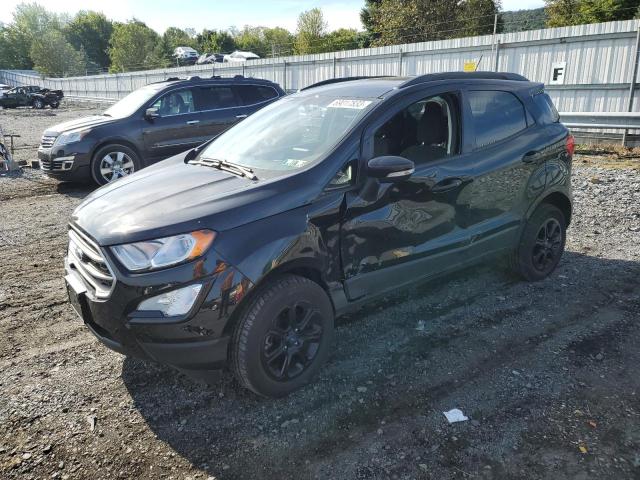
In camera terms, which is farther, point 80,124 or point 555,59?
point 555,59

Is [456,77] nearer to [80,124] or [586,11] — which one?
[80,124]

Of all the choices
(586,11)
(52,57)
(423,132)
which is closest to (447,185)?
(423,132)

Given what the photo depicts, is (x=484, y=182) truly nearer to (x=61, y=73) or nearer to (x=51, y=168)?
(x=51, y=168)

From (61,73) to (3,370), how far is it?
249ft

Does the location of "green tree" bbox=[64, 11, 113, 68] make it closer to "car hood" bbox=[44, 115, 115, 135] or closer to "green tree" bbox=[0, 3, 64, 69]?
"green tree" bbox=[0, 3, 64, 69]

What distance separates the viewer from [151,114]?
8.89m

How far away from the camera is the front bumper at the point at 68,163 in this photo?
8.39 metres

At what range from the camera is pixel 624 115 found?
985 centimetres

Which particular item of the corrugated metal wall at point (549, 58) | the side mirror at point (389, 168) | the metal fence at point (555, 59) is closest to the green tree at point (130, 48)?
the corrugated metal wall at point (549, 58)

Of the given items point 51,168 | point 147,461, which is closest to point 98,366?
point 147,461

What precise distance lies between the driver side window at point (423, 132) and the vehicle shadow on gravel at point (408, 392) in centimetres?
134

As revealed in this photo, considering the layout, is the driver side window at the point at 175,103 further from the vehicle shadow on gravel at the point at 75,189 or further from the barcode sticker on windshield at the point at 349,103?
the barcode sticker on windshield at the point at 349,103

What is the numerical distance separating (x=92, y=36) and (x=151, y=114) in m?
107

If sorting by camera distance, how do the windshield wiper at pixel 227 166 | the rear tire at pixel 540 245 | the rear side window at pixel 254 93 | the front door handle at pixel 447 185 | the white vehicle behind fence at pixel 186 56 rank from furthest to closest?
the white vehicle behind fence at pixel 186 56, the rear side window at pixel 254 93, the rear tire at pixel 540 245, the front door handle at pixel 447 185, the windshield wiper at pixel 227 166
